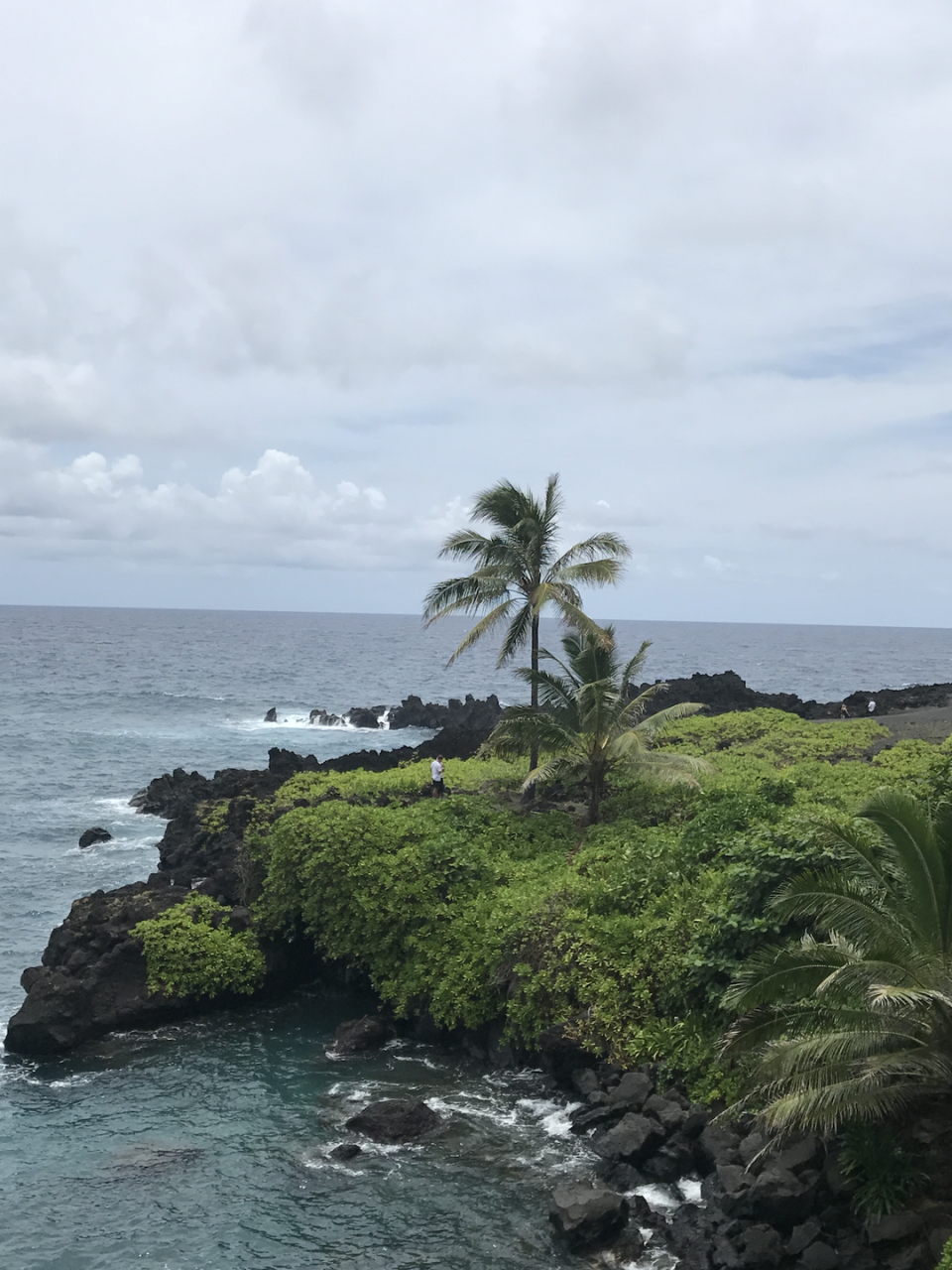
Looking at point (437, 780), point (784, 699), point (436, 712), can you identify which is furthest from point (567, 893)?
point (436, 712)

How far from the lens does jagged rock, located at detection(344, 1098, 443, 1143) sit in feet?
55.0

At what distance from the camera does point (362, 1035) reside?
813 inches

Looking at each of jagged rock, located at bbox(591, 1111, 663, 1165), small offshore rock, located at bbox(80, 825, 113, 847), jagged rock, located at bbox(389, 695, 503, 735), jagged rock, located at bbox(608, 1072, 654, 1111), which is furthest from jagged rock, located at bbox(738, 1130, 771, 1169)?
jagged rock, located at bbox(389, 695, 503, 735)

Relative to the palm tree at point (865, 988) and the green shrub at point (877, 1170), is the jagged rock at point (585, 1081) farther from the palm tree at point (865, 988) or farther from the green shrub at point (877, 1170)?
the green shrub at point (877, 1170)

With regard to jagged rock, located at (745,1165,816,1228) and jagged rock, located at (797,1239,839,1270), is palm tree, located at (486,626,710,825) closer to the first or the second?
jagged rock, located at (745,1165,816,1228)

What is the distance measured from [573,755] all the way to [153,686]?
81.2 m

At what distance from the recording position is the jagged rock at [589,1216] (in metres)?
13.6

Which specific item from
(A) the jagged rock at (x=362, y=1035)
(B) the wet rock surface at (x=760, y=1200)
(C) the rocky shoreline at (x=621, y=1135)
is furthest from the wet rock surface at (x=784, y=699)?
(B) the wet rock surface at (x=760, y=1200)

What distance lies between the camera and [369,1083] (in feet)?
62.5

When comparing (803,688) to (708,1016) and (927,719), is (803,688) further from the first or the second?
(708,1016)

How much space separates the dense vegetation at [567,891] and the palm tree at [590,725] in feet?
3.84

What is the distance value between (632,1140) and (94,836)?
1144 inches

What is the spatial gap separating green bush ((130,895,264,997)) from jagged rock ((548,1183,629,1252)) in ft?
34.5

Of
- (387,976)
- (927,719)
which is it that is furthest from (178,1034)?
(927,719)
